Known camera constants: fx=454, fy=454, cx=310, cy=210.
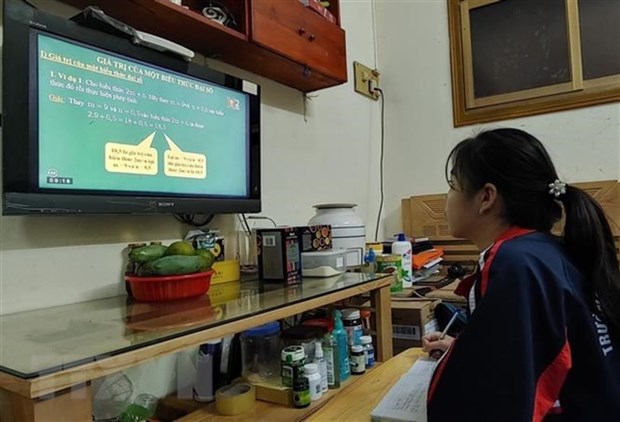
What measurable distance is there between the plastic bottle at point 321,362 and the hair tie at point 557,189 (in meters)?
0.66

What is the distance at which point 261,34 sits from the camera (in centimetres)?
137

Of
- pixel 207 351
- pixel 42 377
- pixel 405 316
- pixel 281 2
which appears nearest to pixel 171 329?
pixel 42 377

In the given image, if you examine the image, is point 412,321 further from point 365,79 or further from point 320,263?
point 365,79

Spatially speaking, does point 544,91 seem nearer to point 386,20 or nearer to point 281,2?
point 386,20

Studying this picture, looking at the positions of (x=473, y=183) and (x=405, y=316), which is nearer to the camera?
(x=473, y=183)

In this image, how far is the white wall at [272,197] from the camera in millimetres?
983

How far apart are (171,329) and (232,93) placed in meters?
0.81

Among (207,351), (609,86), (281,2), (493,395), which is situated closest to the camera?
(493,395)

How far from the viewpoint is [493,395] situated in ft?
2.11

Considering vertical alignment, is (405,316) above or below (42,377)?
below

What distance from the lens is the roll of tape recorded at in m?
1.04

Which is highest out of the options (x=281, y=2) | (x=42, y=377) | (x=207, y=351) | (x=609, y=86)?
(x=281, y=2)

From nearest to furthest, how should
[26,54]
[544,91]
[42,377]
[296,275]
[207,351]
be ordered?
[42,377] < [26,54] < [207,351] < [296,275] < [544,91]

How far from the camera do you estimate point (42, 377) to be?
532 mm
